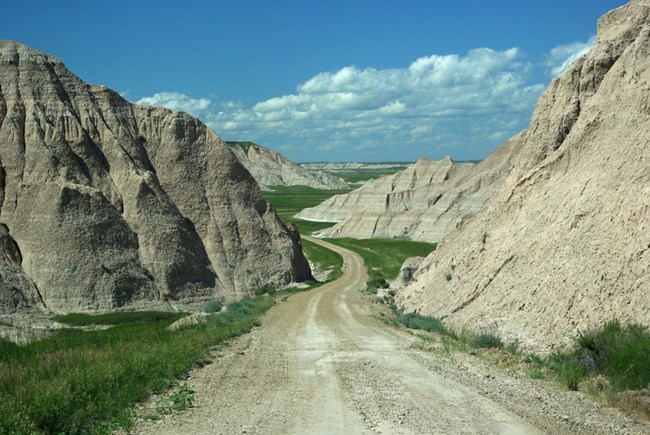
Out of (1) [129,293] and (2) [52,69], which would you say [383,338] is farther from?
(2) [52,69]

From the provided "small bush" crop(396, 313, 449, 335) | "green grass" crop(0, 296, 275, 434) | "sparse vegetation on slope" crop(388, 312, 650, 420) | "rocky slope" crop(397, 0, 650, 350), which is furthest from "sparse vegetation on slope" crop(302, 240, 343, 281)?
"green grass" crop(0, 296, 275, 434)

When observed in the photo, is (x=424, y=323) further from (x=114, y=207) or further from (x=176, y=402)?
(x=114, y=207)

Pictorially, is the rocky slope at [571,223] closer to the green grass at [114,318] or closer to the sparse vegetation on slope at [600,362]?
the sparse vegetation on slope at [600,362]

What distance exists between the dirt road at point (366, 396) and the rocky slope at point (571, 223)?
468 centimetres

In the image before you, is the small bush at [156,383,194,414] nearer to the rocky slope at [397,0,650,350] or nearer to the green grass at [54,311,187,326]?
the rocky slope at [397,0,650,350]

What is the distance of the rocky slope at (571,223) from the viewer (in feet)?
67.6

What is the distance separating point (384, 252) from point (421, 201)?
2343cm

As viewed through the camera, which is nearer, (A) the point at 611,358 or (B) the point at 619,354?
(B) the point at 619,354

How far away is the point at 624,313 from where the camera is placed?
62.3ft

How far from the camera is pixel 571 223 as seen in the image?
959 inches

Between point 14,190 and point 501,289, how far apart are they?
1309 inches

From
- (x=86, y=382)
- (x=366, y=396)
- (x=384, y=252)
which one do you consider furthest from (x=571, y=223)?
(x=384, y=252)

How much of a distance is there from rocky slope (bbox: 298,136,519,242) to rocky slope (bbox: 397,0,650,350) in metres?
57.2

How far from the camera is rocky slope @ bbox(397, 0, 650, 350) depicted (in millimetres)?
20609
